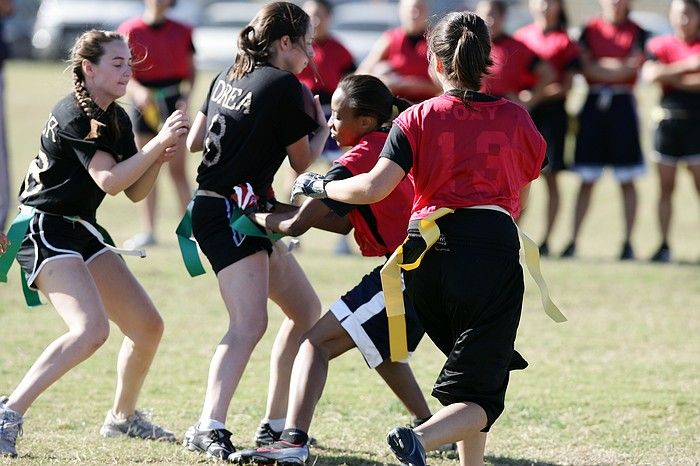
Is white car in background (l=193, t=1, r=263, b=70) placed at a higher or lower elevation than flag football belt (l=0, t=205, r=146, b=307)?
higher

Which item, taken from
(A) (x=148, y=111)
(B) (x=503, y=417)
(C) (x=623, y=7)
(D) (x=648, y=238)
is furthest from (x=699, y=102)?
(B) (x=503, y=417)

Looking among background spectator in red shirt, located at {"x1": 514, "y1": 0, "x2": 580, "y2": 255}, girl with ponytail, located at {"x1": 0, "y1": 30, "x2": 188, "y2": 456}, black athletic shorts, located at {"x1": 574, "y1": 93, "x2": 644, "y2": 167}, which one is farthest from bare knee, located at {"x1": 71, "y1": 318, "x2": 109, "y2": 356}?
black athletic shorts, located at {"x1": 574, "y1": 93, "x2": 644, "y2": 167}

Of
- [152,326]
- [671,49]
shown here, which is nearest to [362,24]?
[671,49]

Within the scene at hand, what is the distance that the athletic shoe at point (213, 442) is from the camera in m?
4.77

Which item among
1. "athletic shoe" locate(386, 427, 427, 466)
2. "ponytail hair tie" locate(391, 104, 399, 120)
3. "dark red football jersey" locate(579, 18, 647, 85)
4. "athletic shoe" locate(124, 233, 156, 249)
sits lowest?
"athletic shoe" locate(386, 427, 427, 466)

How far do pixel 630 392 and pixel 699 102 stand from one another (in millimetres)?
4997

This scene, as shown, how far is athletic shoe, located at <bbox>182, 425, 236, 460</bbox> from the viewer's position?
4.77m

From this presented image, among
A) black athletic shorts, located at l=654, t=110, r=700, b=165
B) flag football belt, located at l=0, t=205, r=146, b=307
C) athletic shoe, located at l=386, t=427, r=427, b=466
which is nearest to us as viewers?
athletic shoe, located at l=386, t=427, r=427, b=466

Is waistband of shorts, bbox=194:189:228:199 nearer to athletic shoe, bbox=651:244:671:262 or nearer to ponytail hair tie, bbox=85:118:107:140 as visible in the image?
ponytail hair tie, bbox=85:118:107:140

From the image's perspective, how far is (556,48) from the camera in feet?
35.3

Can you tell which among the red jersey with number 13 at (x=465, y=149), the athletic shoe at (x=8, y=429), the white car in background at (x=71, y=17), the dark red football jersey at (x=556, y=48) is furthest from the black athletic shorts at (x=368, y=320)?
the white car in background at (x=71, y=17)

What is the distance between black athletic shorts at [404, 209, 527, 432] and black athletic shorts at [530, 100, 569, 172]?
6.77 m

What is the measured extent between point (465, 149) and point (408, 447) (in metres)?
1.07

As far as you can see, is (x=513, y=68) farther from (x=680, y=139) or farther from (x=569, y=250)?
(x=569, y=250)
